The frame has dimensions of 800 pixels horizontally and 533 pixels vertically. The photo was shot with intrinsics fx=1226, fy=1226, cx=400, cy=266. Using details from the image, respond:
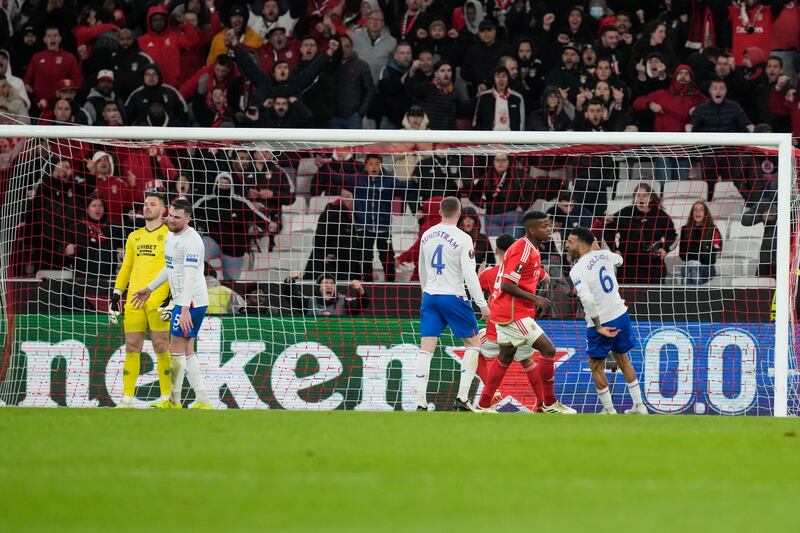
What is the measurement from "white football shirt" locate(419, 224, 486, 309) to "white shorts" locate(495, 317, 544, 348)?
0.34m

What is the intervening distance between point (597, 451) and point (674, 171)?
9.35 m

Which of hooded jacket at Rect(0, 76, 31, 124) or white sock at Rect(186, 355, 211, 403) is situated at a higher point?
hooded jacket at Rect(0, 76, 31, 124)

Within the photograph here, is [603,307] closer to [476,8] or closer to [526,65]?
[526,65]

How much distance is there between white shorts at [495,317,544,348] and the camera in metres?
11.9

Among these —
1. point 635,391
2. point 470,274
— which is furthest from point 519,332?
point 635,391

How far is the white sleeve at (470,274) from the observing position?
11898mm

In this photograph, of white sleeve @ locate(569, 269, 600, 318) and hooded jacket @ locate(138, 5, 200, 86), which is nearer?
white sleeve @ locate(569, 269, 600, 318)

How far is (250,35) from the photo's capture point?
1842cm

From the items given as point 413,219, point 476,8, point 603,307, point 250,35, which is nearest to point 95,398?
point 413,219

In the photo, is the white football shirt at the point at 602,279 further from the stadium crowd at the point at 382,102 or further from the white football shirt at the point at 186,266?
the white football shirt at the point at 186,266

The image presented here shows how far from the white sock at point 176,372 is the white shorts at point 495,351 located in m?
3.04

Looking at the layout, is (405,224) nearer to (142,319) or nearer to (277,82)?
(277,82)

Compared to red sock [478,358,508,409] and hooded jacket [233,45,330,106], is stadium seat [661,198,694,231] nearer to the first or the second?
red sock [478,358,508,409]

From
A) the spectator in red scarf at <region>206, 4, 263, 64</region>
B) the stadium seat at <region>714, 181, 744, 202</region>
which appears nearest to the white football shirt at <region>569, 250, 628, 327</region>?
the stadium seat at <region>714, 181, 744, 202</region>
